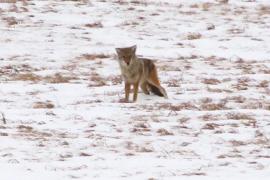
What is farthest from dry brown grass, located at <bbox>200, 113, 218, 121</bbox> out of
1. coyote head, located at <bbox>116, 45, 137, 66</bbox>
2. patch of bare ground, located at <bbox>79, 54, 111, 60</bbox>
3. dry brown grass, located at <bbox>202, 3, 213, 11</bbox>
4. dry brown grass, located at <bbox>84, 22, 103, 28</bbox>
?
dry brown grass, located at <bbox>202, 3, 213, 11</bbox>

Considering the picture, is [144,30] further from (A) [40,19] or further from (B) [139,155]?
(B) [139,155]

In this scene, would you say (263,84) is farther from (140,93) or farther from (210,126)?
(210,126)

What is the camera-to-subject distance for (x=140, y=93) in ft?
42.9

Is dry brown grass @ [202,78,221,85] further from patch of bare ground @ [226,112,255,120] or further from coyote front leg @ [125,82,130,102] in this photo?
patch of bare ground @ [226,112,255,120]

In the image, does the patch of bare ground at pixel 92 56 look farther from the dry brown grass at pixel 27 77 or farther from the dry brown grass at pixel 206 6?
the dry brown grass at pixel 206 6

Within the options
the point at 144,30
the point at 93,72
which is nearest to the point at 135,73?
the point at 93,72

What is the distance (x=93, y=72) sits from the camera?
15070mm

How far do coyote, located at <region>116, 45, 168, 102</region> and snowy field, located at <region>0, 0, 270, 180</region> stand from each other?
213 mm

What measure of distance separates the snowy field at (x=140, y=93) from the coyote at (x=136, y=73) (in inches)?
8.4

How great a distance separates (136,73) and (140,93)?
82 cm

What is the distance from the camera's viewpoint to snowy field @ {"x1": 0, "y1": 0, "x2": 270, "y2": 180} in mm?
7953

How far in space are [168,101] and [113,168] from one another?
470 centimetres

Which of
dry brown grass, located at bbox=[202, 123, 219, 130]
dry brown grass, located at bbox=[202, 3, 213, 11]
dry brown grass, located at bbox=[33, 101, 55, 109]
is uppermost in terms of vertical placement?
dry brown grass, located at bbox=[202, 123, 219, 130]

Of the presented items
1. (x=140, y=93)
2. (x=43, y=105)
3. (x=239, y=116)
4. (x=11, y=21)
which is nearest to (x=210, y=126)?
(x=239, y=116)
